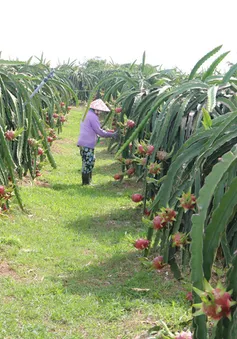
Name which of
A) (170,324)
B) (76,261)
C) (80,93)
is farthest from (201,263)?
(80,93)

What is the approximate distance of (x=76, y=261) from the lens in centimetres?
404

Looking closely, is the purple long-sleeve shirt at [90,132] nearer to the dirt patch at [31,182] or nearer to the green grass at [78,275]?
the dirt patch at [31,182]

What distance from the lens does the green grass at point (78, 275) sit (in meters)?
2.96

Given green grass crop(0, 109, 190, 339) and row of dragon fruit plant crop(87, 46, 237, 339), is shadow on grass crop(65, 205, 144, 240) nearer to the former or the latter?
green grass crop(0, 109, 190, 339)

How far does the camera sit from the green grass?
2964 mm

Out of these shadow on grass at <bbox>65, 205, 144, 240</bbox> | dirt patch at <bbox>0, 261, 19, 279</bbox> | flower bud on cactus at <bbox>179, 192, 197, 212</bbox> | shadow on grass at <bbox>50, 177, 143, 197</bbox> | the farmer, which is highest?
flower bud on cactus at <bbox>179, 192, 197, 212</bbox>

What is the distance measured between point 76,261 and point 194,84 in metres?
1.67

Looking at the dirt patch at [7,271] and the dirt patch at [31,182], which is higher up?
the dirt patch at [7,271]

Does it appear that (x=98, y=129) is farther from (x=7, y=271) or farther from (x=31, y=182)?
(x=7, y=271)

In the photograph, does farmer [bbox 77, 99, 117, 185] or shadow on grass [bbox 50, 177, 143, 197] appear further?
farmer [bbox 77, 99, 117, 185]

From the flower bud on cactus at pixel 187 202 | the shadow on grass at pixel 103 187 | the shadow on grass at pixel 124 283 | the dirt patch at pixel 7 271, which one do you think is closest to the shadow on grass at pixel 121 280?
the shadow on grass at pixel 124 283

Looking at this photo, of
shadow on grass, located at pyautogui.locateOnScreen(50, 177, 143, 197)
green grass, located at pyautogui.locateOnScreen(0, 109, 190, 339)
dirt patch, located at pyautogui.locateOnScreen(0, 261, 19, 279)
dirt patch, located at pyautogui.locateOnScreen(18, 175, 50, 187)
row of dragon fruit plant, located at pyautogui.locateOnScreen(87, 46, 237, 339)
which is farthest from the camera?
shadow on grass, located at pyautogui.locateOnScreen(50, 177, 143, 197)

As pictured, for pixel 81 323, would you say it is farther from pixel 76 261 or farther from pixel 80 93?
pixel 80 93

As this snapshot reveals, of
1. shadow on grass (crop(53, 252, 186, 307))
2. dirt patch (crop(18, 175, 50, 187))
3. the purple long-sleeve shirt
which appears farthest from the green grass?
the purple long-sleeve shirt
